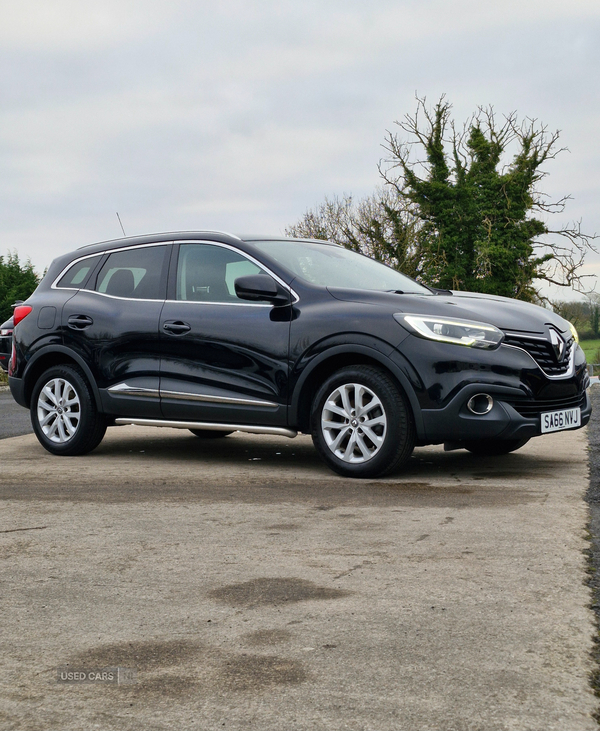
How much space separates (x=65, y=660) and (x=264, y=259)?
475cm

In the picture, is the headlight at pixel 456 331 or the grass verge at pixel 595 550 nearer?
the grass verge at pixel 595 550

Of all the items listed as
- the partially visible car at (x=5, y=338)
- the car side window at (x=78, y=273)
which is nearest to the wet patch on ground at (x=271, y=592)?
the car side window at (x=78, y=273)

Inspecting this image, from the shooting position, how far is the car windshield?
742cm

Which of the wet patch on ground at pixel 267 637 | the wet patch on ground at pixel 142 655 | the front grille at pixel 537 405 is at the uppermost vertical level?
the front grille at pixel 537 405

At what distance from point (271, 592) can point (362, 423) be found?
304 centimetres

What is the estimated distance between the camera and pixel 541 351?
6680 millimetres

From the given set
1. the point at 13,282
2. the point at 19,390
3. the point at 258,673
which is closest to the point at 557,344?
the point at 258,673

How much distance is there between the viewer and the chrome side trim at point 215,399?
284 inches

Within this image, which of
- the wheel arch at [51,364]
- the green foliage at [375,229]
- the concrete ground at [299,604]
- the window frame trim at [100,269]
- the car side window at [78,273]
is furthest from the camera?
the green foliage at [375,229]

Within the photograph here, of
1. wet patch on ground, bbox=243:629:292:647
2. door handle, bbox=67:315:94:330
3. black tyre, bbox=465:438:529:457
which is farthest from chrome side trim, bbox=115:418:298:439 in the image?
wet patch on ground, bbox=243:629:292:647

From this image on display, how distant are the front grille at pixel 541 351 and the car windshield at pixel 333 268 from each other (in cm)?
110

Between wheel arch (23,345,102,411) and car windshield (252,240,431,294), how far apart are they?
184cm

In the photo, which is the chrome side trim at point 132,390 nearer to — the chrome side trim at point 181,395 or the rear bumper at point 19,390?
the chrome side trim at point 181,395

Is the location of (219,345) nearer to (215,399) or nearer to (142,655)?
(215,399)
